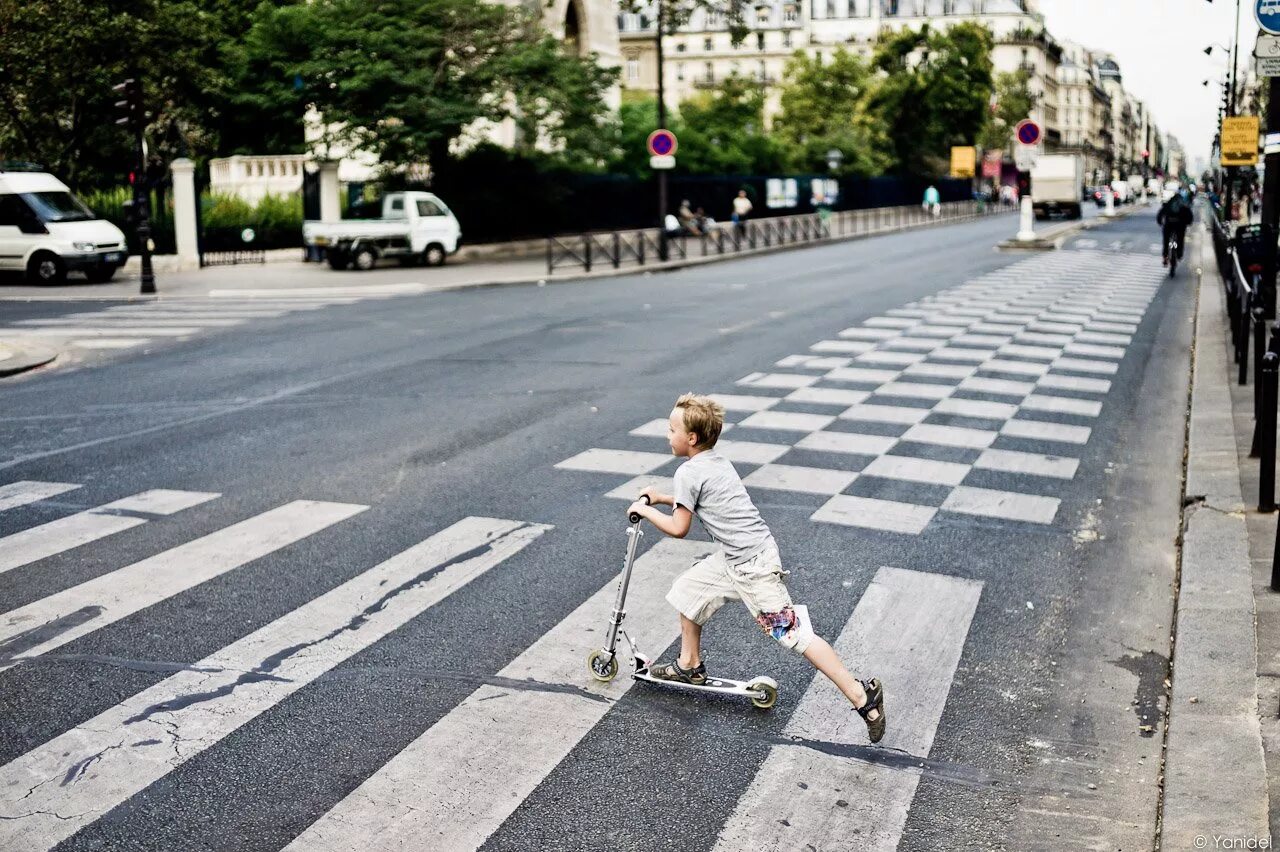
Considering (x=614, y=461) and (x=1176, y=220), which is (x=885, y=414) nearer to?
(x=614, y=461)

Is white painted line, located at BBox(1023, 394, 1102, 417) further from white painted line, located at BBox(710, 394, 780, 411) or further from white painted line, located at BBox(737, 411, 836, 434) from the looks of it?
white painted line, located at BBox(710, 394, 780, 411)

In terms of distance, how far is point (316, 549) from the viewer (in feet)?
25.3

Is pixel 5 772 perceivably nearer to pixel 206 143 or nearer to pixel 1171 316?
pixel 1171 316

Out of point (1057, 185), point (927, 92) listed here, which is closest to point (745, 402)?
point (1057, 185)

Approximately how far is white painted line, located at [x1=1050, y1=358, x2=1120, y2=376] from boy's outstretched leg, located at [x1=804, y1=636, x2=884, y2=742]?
1031 cm

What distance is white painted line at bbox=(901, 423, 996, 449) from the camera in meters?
10.7

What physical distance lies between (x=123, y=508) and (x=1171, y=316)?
53.9 ft

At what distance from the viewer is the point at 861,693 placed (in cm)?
508

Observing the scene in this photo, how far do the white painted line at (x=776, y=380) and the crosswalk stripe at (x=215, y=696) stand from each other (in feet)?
20.5

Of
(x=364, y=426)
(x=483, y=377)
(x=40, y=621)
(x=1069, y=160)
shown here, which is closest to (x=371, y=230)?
(x=483, y=377)

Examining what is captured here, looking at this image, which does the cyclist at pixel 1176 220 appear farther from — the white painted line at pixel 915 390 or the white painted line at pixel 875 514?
the white painted line at pixel 875 514

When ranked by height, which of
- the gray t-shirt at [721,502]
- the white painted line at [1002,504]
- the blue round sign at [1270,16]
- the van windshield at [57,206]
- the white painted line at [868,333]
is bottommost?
the white painted line at [1002,504]

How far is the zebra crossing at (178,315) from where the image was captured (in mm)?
18609

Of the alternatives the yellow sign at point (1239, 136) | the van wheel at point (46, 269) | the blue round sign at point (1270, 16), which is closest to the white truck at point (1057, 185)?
the yellow sign at point (1239, 136)
